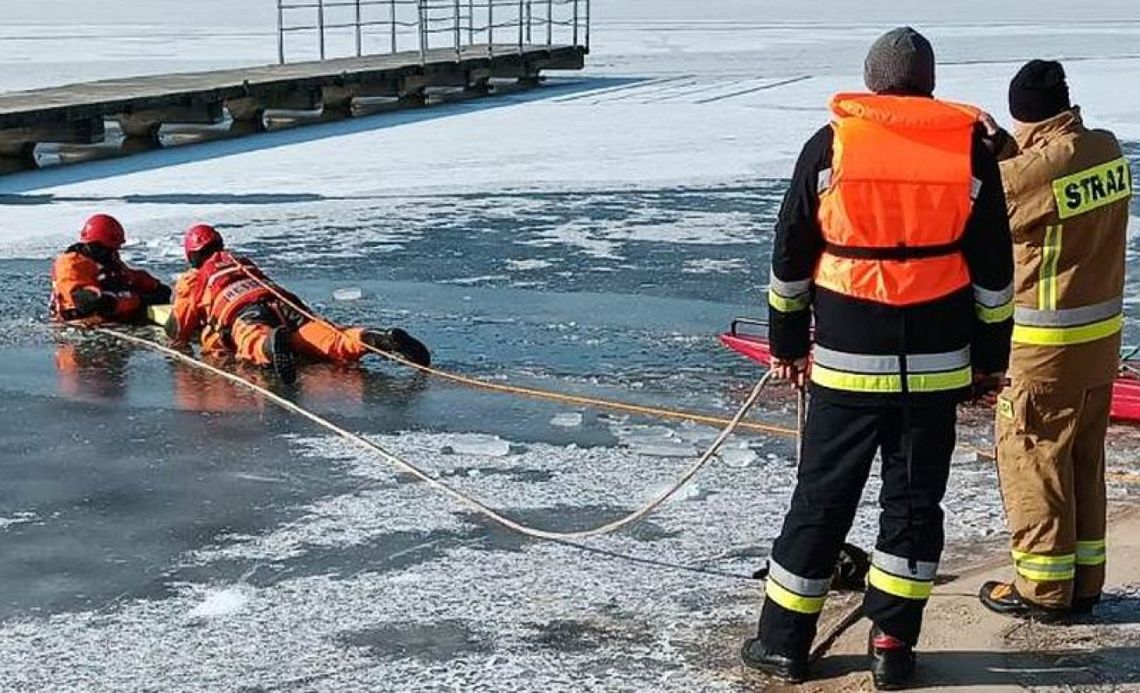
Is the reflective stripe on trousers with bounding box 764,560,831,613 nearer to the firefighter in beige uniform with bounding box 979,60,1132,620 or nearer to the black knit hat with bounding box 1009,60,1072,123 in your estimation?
the firefighter in beige uniform with bounding box 979,60,1132,620

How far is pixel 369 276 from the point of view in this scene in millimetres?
10305

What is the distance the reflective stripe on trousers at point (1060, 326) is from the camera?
4.46 meters

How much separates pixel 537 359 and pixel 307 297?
2.02 metres

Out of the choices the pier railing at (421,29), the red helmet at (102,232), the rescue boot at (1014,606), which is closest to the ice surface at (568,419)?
the rescue boot at (1014,606)

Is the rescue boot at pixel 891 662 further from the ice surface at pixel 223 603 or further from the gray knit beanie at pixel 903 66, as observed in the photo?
the ice surface at pixel 223 603

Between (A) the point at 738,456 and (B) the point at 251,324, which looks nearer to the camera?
(A) the point at 738,456

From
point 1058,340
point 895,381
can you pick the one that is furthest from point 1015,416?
point 895,381

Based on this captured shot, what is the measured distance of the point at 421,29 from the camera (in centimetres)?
2320

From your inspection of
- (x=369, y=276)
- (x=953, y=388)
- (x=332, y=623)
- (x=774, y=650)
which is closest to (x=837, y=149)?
(x=953, y=388)

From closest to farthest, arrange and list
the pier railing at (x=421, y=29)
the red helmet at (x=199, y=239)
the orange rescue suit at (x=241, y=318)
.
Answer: the orange rescue suit at (x=241, y=318), the red helmet at (x=199, y=239), the pier railing at (x=421, y=29)

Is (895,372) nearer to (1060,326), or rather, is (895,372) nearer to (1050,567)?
(1060,326)

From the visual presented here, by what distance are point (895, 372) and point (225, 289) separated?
5.01 meters

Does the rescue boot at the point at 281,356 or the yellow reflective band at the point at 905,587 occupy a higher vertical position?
the yellow reflective band at the point at 905,587

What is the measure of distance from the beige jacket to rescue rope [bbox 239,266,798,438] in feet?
7.35
